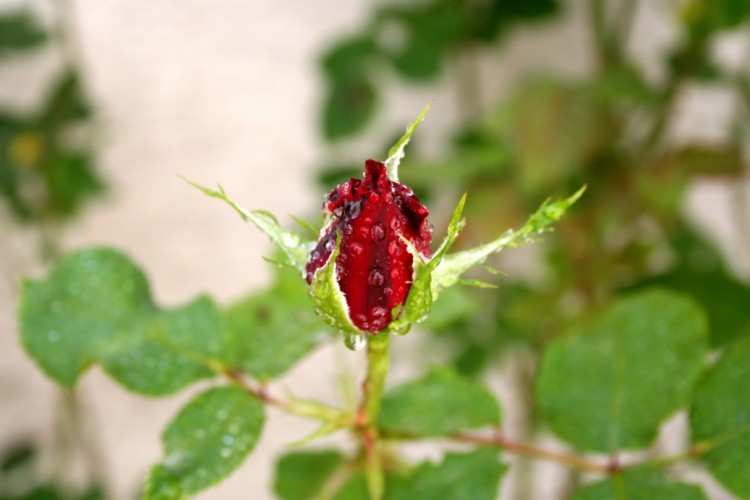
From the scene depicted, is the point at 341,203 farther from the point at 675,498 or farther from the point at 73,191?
the point at 73,191

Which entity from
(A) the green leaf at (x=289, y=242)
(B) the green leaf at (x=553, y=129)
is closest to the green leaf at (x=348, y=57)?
(B) the green leaf at (x=553, y=129)

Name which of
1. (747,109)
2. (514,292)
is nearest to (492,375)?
(514,292)

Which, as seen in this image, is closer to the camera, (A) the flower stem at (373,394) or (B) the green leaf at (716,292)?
(A) the flower stem at (373,394)

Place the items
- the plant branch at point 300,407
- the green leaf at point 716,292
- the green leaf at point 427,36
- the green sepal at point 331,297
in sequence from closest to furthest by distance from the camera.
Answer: the green sepal at point 331,297 < the plant branch at point 300,407 < the green leaf at point 716,292 < the green leaf at point 427,36

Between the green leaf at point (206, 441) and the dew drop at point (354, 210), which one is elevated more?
the dew drop at point (354, 210)

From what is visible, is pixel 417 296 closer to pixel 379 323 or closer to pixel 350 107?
pixel 379 323

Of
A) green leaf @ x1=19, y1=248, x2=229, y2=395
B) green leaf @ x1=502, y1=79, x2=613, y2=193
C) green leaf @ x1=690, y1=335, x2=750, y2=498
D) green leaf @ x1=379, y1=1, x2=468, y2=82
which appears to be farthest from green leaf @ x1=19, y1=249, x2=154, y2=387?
green leaf @ x1=379, y1=1, x2=468, y2=82

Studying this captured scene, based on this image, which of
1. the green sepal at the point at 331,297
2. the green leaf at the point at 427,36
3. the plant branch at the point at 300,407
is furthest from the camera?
the green leaf at the point at 427,36

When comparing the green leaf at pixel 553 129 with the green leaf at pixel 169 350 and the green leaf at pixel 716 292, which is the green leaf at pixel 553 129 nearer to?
the green leaf at pixel 716 292
